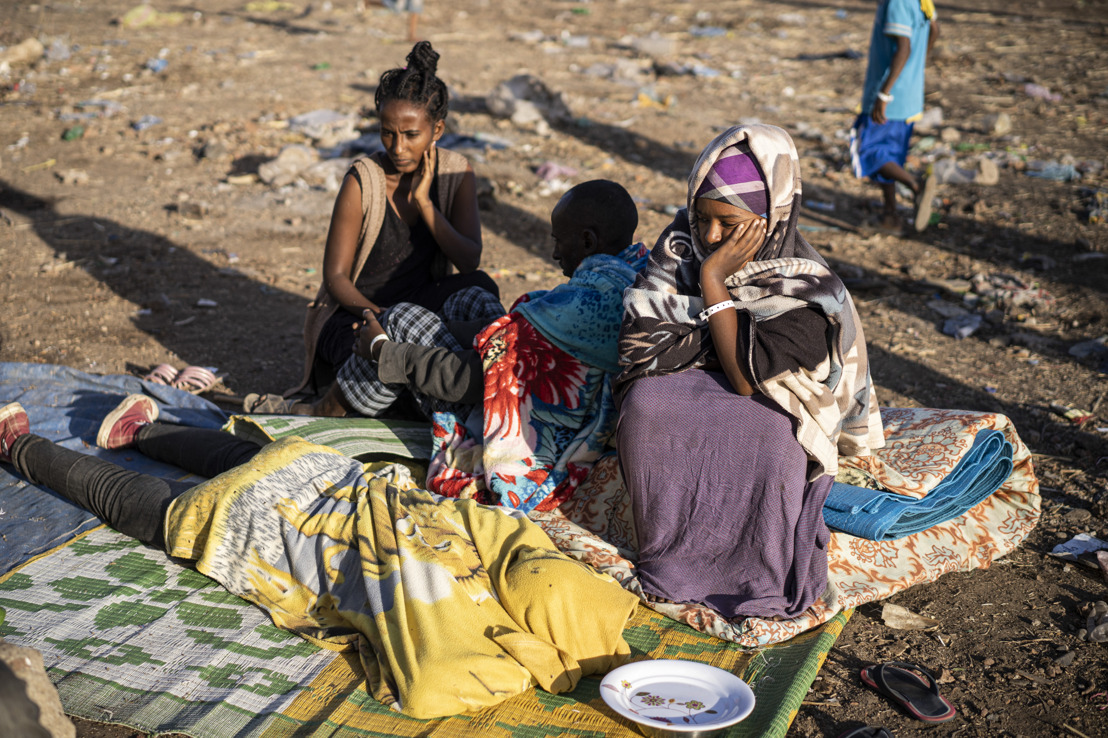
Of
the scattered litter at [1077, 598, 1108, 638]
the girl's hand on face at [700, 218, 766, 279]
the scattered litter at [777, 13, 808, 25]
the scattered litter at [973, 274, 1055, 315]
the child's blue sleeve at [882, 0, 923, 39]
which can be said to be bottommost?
the scattered litter at [1077, 598, 1108, 638]

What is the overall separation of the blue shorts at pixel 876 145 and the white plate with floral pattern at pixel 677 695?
5.32 meters

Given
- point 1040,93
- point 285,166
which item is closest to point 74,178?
point 285,166

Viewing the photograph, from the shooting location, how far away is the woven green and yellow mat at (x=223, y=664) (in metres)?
2.24

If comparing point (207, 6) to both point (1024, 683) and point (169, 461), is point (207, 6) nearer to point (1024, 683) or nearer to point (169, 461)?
point (169, 461)

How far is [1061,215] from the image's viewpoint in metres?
6.66

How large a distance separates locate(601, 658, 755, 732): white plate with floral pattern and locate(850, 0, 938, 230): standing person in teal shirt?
5.26m

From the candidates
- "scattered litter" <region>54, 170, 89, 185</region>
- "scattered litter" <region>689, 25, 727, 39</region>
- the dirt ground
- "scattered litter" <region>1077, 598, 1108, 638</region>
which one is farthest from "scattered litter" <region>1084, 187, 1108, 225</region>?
"scattered litter" <region>54, 170, 89, 185</region>

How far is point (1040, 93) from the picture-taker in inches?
372

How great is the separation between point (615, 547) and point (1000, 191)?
5.99m

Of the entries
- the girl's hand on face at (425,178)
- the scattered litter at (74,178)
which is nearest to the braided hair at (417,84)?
the girl's hand on face at (425,178)

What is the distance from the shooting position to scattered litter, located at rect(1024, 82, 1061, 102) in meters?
9.33

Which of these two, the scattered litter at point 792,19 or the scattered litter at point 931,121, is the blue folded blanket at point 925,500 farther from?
the scattered litter at point 792,19

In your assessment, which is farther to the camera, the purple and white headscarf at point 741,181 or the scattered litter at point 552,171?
the scattered litter at point 552,171

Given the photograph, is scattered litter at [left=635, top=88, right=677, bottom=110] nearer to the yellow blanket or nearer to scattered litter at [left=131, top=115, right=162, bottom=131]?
scattered litter at [left=131, top=115, right=162, bottom=131]
